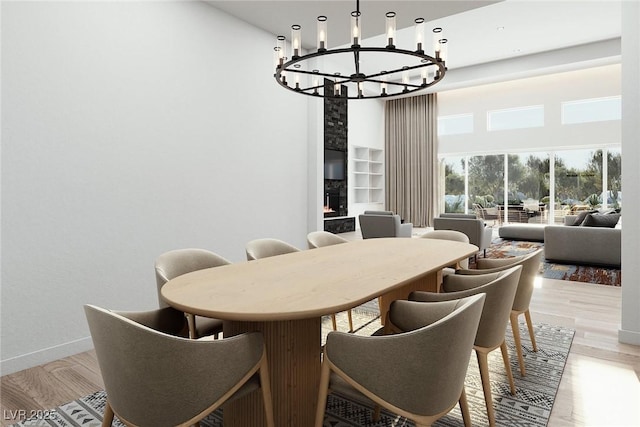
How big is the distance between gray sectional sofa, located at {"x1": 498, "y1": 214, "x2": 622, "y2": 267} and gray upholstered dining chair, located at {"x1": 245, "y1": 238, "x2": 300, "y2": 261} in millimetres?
4427

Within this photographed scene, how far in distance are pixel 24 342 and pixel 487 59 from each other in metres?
8.64

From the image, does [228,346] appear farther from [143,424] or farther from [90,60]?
[90,60]

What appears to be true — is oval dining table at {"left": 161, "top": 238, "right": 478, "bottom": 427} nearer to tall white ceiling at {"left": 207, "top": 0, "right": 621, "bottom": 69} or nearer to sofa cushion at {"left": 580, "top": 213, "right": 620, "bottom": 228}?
tall white ceiling at {"left": 207, "top": 0, "right": 621, "bottom": 69}

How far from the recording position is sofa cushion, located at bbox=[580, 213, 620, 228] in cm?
551

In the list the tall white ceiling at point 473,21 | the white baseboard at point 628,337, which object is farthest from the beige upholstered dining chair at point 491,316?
the tall white ceiling at point 473,21

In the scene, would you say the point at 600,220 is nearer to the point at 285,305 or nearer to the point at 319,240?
the point at 319,240

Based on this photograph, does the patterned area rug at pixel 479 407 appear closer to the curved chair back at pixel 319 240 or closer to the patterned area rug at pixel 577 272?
the curved chair back at pixel 319 240

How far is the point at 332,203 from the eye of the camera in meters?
8.84

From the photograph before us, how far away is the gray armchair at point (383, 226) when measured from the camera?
20.5ft

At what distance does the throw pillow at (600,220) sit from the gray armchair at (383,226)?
2.58 m

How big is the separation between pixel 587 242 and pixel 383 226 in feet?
9.26

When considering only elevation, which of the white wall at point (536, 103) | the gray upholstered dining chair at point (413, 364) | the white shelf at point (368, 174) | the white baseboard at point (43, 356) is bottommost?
the white baseboard at point (43, 356)

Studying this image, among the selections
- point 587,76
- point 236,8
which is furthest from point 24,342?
point 587,76

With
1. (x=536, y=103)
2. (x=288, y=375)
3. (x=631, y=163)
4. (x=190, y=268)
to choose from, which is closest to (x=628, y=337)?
(x=631, y=163)
